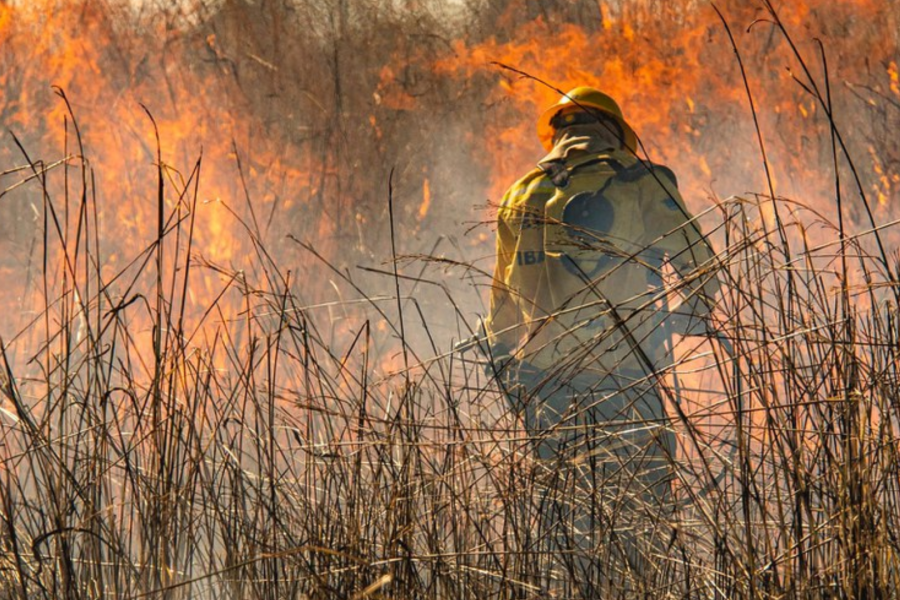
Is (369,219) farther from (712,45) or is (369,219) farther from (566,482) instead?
(566,482)

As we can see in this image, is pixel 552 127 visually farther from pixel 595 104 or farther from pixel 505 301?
pixel 505 301

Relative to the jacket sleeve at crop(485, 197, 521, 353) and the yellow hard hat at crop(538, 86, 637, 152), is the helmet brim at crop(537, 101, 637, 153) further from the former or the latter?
the jacket sleeve at crop(485, 197, 521, 353)

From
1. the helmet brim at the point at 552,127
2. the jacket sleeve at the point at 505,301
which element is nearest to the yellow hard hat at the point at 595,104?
the helmet brim at the point at 552,127

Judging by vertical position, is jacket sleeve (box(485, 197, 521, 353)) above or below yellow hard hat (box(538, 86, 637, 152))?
below

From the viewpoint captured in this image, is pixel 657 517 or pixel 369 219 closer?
pixel 657 517

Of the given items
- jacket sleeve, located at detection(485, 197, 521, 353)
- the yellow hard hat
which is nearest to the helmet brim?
the yellow hard hat

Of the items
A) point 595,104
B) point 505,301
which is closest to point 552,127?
point 595,104

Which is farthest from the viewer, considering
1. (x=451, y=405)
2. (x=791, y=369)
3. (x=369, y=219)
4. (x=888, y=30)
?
(x=369, y=219)

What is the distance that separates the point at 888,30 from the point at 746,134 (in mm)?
1765

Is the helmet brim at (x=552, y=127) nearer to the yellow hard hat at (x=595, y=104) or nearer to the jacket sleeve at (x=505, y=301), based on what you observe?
the yellow hard hat at (x=595, y=104)

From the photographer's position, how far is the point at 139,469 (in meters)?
1.97

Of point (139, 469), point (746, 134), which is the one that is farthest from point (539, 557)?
point (746, 134)

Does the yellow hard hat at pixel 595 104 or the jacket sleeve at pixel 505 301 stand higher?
the yellow hard hat at pixel 595 104

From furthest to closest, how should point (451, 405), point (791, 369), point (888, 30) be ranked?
point (888, 30), point (451, 405), point (791, 369)
